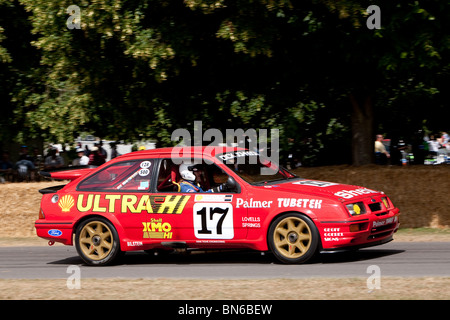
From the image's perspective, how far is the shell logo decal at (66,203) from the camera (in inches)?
400

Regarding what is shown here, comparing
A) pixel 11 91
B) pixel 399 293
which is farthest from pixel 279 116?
pixel 399 293

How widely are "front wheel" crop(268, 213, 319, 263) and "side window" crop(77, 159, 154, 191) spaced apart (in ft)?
6.39

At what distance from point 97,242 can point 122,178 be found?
3.08ft

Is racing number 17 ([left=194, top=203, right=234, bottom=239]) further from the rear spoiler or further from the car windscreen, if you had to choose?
the rear spoiler

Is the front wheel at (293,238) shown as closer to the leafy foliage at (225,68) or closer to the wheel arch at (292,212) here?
the wheel arch at (292,212)

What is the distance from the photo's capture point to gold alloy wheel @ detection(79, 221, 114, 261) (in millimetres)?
9942

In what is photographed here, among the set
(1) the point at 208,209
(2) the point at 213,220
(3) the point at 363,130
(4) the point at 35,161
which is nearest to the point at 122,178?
(1) the point at 208,209

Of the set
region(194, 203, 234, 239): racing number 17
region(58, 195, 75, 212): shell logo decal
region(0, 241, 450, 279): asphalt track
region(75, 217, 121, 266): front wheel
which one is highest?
region(58, 195, 75, 212): shell logo decal

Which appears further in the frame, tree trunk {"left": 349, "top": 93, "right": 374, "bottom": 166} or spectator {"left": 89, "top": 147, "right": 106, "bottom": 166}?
spectator {"left": 89, "top": 147, "right": 106, "bottom": 166}

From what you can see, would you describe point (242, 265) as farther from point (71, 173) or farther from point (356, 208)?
point (71, 173)

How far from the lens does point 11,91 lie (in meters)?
17.7

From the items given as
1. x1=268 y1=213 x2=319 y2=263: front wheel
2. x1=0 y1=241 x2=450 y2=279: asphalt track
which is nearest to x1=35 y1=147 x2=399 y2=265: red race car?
x1=268 y1=213 x2=319 y2=263: front wheel

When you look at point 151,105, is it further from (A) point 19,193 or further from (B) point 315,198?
(B) point 315,198

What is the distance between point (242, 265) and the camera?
31.0 ft
